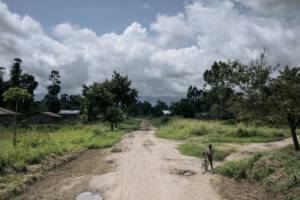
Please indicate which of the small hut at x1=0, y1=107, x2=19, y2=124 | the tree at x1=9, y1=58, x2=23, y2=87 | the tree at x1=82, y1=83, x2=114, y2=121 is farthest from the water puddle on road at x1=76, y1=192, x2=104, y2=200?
the tree at x1=9, y1=58, x2=23, y2=87

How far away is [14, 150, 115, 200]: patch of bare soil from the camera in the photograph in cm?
1298

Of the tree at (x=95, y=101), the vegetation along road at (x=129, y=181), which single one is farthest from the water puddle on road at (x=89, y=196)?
the tree at (x=95, y=101)

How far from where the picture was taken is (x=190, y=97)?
129 metres

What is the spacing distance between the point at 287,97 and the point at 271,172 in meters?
9.22

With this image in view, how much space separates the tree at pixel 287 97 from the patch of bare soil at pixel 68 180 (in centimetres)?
1215

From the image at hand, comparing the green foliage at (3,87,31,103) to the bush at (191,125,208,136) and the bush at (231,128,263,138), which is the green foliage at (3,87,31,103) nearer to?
the bush at (191,125,208,136)

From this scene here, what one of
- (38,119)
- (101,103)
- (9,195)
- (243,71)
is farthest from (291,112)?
(38,119)

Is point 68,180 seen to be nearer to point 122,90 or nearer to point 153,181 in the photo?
point 153,181

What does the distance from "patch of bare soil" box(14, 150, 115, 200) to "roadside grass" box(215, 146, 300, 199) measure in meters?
6.85

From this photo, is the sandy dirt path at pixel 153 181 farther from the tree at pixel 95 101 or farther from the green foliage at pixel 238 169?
the tree at pixel 95 101

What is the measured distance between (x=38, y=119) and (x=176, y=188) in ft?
242

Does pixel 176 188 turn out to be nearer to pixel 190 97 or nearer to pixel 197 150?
pixel 197 150

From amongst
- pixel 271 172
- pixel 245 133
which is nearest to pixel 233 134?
pixel 245 133

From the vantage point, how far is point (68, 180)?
15.7 metres
